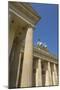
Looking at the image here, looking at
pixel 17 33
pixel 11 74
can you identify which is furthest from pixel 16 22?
pixel 11 74

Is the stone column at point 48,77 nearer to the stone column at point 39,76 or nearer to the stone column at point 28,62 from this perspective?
the stone column at point 39,76

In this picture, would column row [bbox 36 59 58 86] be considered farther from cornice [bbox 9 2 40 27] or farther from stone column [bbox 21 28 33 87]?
cornice [bbox 9 2 40 27]

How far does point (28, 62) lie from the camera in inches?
92.5

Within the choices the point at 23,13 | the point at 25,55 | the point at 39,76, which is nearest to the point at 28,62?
the point at 25,55

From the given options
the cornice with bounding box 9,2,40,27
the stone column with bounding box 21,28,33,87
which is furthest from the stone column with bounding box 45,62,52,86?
the cornice with bounding box 9,2,40,27

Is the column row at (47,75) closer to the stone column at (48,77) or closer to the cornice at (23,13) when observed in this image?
the stone column at (48,77)

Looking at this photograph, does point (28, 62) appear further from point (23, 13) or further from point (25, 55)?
point (23, 13)

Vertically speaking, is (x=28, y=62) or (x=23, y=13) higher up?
(x=23, y=13)

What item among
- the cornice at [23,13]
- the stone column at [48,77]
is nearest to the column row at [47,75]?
the stone column at [48,77]

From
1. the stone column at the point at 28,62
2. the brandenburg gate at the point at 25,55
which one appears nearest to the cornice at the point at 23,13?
the brandenburg gate at the point at 25,55

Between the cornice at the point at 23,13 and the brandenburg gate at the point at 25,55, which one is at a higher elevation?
the cornice at the point at 23,13

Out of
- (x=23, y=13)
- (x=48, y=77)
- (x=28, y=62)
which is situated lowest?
(x=48, y=77)

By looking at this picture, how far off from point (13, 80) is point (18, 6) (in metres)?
0.70

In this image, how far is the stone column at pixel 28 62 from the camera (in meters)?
2.33
